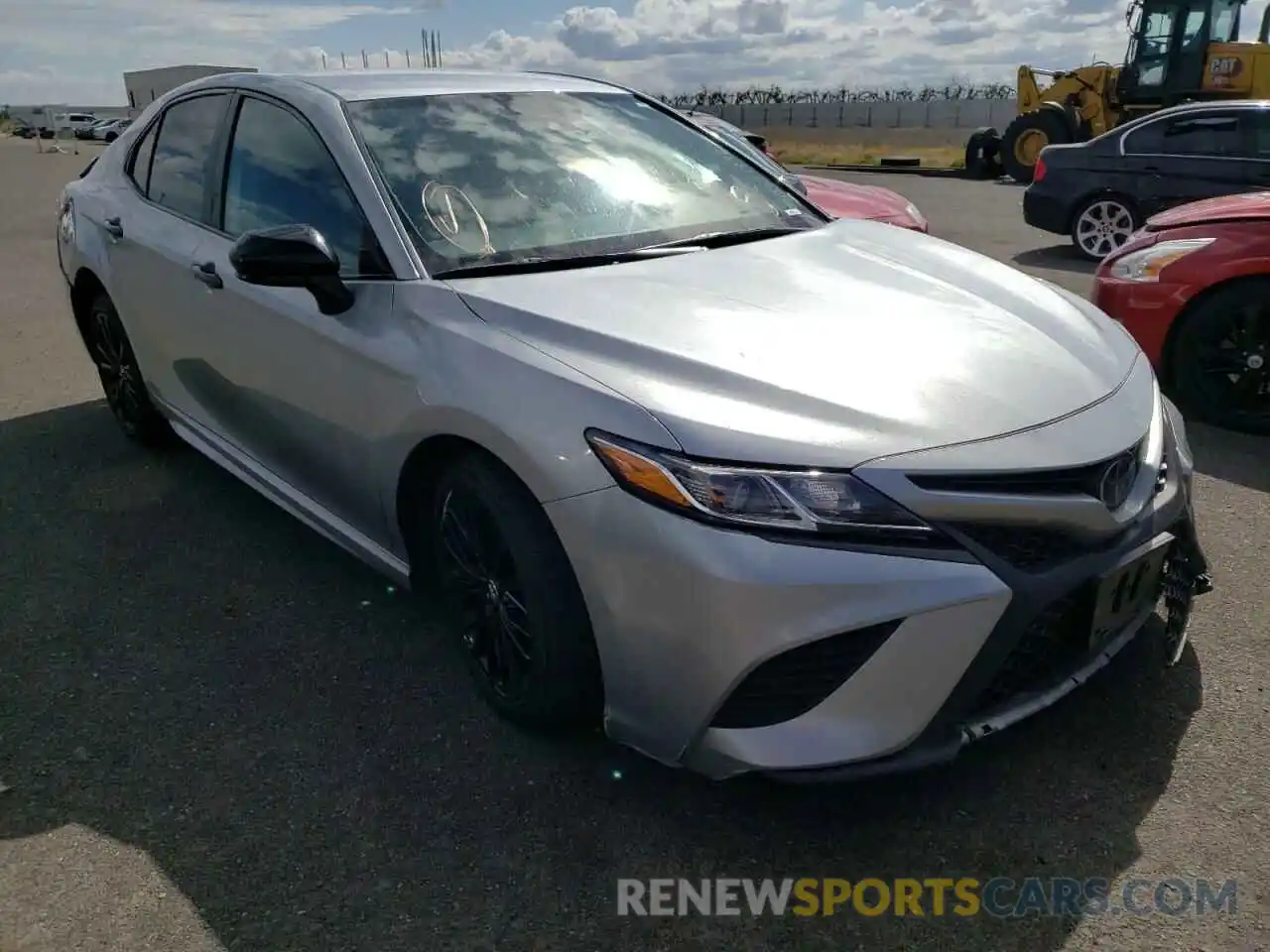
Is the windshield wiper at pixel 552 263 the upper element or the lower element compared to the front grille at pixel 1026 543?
upper

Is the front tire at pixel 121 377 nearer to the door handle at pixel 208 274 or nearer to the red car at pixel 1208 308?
the door handle at pixel 208 274

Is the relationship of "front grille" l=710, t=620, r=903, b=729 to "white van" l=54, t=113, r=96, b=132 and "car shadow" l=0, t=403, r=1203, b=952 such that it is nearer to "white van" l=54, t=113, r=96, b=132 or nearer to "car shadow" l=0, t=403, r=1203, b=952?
"car shadow" l=0, t=403, r=1203, b=952

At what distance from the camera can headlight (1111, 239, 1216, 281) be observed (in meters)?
4.68

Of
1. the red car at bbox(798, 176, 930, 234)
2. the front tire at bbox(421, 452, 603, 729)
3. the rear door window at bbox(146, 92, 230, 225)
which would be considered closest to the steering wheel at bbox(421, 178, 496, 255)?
the front tire at bbox(421, 452, 603, 729)

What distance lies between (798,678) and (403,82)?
2.34 metres

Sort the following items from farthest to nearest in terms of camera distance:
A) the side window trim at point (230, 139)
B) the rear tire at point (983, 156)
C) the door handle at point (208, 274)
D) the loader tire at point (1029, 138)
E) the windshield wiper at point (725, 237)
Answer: the rear tire at point (983, 156) → the loader tire at point (1029, 138) → the door handle at point (208, 274) → the side window trim at point (230, 139) → the windshield wiper at point (725, 237)

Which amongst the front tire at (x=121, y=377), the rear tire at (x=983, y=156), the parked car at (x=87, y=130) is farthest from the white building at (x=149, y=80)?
the front tire at (x=121, y=377)

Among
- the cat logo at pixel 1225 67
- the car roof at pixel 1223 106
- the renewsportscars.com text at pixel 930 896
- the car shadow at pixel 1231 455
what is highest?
the cat logo at pixel 1225 67

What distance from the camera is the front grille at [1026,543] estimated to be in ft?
6.47

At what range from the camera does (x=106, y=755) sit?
8.57ft

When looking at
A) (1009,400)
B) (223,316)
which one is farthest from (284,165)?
(1009,400)

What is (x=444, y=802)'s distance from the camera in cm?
240

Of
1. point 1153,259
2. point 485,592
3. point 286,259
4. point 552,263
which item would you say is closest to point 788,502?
point 485,592

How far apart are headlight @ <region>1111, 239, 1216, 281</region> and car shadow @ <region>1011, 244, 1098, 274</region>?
14.8 ft
